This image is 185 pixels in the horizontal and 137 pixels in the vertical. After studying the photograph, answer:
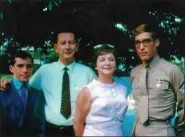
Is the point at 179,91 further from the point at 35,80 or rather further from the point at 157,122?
the point at 35,80

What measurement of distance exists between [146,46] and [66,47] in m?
0.73

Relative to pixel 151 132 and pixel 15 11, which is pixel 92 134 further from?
pixel 15 11

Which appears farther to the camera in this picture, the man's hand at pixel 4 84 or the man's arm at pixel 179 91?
the man's hand at pixel 4 84

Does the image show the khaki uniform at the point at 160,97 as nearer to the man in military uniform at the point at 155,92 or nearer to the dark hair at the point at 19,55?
the man in military uniform at the point at 155,92

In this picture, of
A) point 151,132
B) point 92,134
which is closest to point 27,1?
point 92,134

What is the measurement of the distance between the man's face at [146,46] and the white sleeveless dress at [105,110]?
377 mm

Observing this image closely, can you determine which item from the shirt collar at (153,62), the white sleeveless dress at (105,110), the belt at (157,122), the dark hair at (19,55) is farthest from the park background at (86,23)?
the belt at (157,122)

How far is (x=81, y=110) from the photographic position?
3.46 meters

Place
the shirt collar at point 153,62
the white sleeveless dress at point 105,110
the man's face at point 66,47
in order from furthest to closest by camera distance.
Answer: the man's face at point 66,47
the shirt collar at point 153,62
the white sleeveless dress at point 105,110

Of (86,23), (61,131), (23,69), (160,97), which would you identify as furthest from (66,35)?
(160,97)

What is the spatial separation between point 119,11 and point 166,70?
73 centimetres

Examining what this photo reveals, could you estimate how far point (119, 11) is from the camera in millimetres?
3701

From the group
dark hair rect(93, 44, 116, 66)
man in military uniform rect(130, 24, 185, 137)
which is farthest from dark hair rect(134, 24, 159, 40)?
dark hair rect(93, 44, 116, 66)

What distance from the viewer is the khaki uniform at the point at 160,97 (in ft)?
11.2
